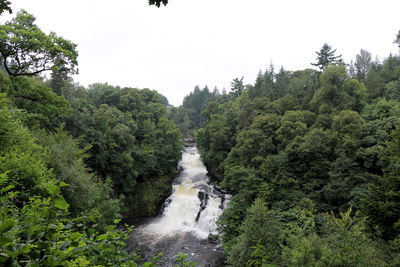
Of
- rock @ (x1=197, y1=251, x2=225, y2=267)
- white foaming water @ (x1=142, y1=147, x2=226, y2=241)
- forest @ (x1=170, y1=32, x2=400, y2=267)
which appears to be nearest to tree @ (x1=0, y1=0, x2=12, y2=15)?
forest @ (x1=170, y1=32, x2=400, y2=267)

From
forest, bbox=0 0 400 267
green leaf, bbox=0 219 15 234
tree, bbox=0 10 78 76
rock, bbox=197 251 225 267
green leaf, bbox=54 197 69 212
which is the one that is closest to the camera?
green leaf, bbox=0 219 15 234

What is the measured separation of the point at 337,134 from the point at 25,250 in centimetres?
2108

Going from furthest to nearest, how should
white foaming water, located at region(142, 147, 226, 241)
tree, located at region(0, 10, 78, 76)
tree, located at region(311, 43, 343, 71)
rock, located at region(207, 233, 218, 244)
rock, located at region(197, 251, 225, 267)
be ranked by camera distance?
1. tree, located at region(311, 43, 343, 71)
2. white foaming water, located at region(142, 147, 226, 241)
3. rock, located at region(207, 233, 218, 244)
4. rock, located at region(197, 251, 225, 267)
5. tree, located at region(0, 10, 78, 76)

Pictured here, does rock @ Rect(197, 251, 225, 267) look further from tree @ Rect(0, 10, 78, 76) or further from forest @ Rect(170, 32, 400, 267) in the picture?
tree @ Rect(0, 10, 78, 76)

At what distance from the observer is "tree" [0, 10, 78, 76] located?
9.07 m

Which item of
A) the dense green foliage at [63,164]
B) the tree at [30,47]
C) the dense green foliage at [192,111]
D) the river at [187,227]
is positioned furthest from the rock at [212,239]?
the dense green foliage at [192,111]

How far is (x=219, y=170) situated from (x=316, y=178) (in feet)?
45.7

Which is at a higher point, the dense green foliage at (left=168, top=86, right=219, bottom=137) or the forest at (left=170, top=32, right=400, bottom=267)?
the dense green foliage at (left=168, top=86, right=219, bottom=137)

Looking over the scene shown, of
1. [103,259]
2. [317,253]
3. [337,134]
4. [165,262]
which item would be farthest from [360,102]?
[103,259]

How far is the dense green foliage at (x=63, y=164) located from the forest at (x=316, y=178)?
7.32 meters

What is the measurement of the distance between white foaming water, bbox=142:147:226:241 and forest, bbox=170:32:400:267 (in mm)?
3627

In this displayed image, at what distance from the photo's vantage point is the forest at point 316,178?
32.1 ft

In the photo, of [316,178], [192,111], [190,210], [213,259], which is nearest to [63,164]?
[213,259]

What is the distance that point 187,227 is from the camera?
814 inches
